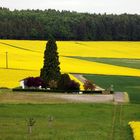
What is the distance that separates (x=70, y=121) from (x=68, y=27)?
375 ft

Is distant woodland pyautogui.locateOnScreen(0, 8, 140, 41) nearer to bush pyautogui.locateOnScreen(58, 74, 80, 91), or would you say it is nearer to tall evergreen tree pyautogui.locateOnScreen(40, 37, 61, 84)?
tall evergreen tree pyautogui.locateOnScreen(40, 37, 61, 84)

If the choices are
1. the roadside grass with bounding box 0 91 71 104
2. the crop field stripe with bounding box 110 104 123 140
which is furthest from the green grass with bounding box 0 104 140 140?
the roadside grass with bounding box 0 91 71 104

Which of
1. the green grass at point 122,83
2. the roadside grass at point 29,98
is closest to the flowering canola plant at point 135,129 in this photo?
the roadside grass at point 29,98

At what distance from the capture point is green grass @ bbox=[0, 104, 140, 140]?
30.1 m

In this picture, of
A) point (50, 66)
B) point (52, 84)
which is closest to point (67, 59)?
point (50, 66)

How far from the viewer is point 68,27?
150 meters

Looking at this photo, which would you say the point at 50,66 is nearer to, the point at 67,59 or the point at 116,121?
the point at 116,121

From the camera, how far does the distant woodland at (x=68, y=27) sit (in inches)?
5689

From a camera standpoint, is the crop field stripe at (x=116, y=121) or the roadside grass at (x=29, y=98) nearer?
the crop field stripe at (x=116, y=121)

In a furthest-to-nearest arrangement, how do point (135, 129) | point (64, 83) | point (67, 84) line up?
point (64, 83), point (67, 84), point (135, 129)

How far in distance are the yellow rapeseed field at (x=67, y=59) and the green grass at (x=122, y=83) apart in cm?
476

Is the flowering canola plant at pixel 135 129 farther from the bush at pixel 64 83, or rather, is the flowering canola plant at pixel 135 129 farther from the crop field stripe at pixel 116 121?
the bush at pixel 64 83

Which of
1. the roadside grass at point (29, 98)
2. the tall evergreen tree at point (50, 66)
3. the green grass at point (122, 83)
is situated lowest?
the roadside grass at point (29, 98)

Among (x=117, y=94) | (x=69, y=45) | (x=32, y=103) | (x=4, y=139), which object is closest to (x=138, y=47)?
(x=69, y=45)
